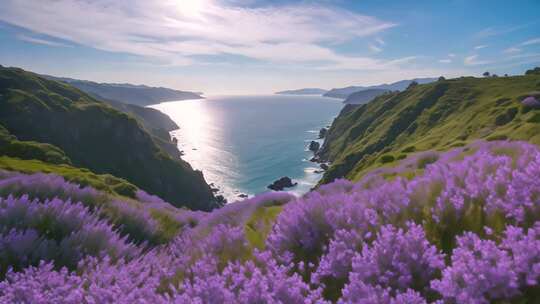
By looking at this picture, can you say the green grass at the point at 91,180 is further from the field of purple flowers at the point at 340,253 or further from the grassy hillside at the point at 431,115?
the grassy hillside at the point at 431,115

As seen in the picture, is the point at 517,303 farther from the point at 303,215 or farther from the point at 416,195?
the point at 303,215

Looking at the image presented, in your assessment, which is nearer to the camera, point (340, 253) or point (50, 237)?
point (340, 253)

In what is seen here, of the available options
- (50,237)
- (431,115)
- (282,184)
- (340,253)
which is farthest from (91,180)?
(431,115)

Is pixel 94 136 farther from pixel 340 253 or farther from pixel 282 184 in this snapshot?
pixel 340 253

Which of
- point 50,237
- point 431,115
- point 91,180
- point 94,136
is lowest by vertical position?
point 94,136

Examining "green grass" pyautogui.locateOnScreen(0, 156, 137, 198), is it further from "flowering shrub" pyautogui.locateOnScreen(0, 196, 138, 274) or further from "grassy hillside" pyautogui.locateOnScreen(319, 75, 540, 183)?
"grassy hillside" pyautogui.locateOnScreen(319, 75, 540, 183)

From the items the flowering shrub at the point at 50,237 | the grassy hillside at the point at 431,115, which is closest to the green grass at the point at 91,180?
the flowering shrub at the point at 50,237
